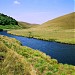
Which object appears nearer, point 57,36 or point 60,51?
point 60,51

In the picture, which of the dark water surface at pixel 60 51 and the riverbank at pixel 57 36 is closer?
the dark water surface at pixel 60 51

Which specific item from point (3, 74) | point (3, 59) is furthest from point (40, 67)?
point (3, 74)

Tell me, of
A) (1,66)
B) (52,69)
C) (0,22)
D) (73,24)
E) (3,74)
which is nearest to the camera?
(3,74)

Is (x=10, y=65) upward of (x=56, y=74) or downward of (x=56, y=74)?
upward

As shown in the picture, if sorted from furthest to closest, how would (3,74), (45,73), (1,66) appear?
(45,73)
(1,66)
(3,74)

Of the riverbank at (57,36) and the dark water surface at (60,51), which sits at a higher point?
the riverbank at (57,36)

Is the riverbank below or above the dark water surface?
above

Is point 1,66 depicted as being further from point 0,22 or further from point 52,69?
point 0,22

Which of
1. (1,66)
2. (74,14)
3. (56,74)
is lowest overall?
(56,74)

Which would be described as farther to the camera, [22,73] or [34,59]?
[34,59]

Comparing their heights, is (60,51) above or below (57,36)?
below

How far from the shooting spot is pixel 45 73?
24125 mm

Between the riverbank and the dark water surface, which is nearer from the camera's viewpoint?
the dark water surface

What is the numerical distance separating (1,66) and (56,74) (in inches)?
267
